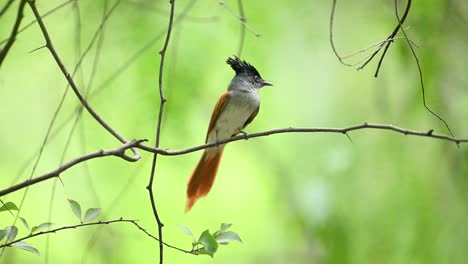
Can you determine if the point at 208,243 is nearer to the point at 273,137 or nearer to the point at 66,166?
the point at 66,166

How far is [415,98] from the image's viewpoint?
1.68m

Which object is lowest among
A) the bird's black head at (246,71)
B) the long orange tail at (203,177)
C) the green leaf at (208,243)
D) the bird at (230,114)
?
the green leaf at (208,243)

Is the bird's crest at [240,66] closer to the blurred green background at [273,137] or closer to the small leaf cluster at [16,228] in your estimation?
the blurred green background at [273,137]

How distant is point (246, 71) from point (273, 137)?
0.53 m

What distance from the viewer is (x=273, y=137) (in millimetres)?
2004

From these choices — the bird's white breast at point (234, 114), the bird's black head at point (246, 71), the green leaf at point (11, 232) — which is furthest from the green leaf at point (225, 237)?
the bird's black head at point (246, 71)

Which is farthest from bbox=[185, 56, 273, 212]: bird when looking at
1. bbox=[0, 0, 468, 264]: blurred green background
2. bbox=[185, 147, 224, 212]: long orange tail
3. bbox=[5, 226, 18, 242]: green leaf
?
bbox=[5, 226, 18, 242]: green leaf

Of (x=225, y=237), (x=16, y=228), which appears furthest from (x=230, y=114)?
(x=16, y=228)

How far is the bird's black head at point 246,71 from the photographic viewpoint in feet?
4.88

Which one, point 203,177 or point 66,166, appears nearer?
point 66,166

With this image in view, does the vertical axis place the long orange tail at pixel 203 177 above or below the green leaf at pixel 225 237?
above

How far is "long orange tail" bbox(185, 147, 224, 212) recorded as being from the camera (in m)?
1.32

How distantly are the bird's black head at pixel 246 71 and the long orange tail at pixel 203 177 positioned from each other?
213mm

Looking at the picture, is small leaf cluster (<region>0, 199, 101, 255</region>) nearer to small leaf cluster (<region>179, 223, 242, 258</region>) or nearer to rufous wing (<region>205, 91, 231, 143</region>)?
small leaf cluster (<region>179, 223, 242, 258</region>)
